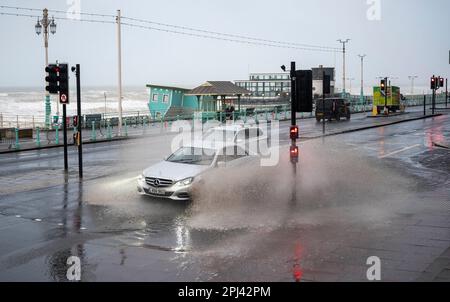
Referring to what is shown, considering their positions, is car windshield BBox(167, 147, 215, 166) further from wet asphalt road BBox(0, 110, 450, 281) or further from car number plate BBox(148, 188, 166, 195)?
car number plate BBox(148, 188, 166, 195)

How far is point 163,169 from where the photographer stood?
45.8 feet

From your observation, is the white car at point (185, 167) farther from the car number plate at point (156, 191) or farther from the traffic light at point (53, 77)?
the traffic light at point (53, 77)

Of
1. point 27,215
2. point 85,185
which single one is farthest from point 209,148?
point 27,215

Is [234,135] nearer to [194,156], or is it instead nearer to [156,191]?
[194,156]

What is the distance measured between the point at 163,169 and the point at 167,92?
42441 millimetres

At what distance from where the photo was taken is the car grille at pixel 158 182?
13.3 metres

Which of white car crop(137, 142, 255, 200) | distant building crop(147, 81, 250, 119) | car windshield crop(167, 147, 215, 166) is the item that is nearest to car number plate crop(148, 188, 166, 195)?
white car crop(137, 142, 255, 200)

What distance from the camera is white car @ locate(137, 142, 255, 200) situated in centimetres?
1332

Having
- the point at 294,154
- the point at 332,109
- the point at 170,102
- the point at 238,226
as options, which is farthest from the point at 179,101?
the point at 238,226

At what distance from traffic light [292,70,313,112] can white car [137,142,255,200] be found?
90.9 inches

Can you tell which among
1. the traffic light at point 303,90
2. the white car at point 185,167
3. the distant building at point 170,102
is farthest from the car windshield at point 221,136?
the distant building at point 170,102

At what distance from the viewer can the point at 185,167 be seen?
14.1 m

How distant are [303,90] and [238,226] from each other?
710 cm

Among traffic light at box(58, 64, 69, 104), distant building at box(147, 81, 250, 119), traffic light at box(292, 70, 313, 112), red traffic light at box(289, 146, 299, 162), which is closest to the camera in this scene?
traffic light at box(292, 70, 313, 112)
